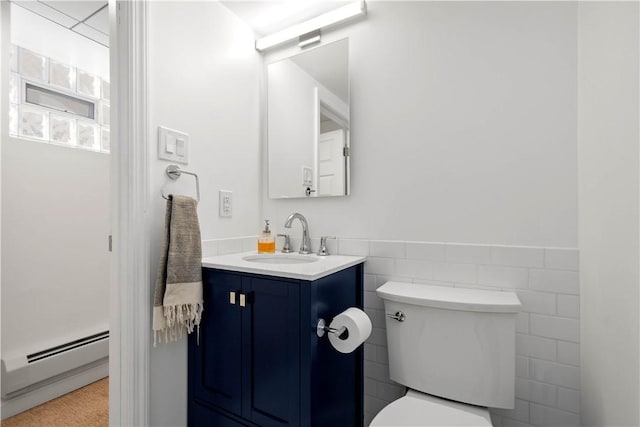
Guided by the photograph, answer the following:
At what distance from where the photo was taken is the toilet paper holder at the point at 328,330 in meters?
1.03

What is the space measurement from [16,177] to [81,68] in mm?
896

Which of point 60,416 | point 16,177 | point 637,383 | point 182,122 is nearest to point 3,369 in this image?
point 60,416

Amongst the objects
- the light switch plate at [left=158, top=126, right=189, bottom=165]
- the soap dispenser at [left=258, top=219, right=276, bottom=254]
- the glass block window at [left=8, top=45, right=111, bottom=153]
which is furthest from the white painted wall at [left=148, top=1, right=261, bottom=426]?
the glass block window at [left=8, top=45, right=111, bottom=153]

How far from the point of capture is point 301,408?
1000 millimetres

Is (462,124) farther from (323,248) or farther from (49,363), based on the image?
(49,363)

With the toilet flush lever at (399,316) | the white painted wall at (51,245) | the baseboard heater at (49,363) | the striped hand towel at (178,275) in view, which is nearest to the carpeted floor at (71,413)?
the baseboard heater at (49,363)

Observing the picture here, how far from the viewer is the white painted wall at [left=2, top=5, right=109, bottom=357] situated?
1616 mm

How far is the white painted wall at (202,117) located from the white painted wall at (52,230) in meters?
1.08

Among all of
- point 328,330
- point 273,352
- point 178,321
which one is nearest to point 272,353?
point 273,352

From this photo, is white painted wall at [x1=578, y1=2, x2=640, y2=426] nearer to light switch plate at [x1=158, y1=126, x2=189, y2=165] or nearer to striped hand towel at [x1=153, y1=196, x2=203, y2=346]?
striped hand towel at [x1=153, y1=196, x2=203, y2=346]

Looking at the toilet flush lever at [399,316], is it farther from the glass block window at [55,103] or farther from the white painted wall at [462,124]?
the glass block window at [55,103]

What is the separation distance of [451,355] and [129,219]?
1311mm

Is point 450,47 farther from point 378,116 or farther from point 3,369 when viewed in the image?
point 3,369

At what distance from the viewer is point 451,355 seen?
1077 mm
